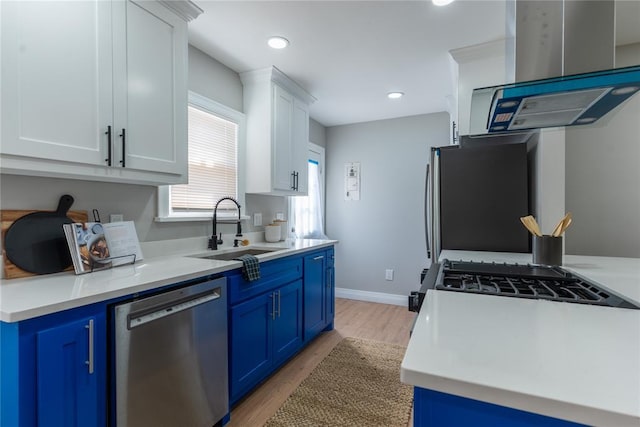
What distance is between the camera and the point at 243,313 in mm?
1888

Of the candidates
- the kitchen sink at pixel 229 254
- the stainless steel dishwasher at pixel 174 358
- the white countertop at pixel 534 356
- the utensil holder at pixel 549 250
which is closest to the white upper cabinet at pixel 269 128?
the kitchen sink at pixel 229 254

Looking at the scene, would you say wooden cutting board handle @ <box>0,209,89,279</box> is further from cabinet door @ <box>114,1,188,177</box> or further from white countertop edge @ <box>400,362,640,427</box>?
white countertop edge @ <box>400,362,640,427</box>

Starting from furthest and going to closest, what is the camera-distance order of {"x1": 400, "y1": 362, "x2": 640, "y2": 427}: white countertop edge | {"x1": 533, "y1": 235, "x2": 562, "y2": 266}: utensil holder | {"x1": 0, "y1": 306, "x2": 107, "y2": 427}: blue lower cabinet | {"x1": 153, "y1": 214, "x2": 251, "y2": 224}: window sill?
{"x1": 153, "y1": 214, "x2": 251, "y2": 224}: window sill < {"x1": 533, "y1": 235, "x2": 562, "y2": 266}: utensil holder < {"x1": 0, "y1": 306, "x2": 107, "y2": 427}: blue lower cabinet < {"x1": 400, "y1": 362, "x2": 640, "y2": 427}: white countertop edge

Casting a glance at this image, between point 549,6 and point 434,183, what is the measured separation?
3.74 ft

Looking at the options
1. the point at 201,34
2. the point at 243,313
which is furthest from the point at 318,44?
the point at 243,313

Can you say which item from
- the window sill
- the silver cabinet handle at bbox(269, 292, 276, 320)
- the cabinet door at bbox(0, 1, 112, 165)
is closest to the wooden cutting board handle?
the cabinet door at bbox(0, 1, 112, 165)

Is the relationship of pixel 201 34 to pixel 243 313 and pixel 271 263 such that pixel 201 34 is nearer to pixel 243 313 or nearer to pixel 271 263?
pixel 271 263

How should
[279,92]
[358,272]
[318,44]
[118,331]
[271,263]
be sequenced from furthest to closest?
[358,272] < [279,92] < [318,44] < [271,263] < [118,331]

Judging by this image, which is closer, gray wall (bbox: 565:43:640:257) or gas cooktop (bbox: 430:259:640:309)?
gas cooktop (bbox: 430:259:640:309)

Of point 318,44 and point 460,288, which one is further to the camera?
point 318,44

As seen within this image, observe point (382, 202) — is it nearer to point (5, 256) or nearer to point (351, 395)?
point (351, 395)

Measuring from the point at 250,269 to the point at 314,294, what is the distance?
1.05 meters

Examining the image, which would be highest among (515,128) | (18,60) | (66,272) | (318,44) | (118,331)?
(318,44)

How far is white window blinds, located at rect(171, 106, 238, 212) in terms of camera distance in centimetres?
234
